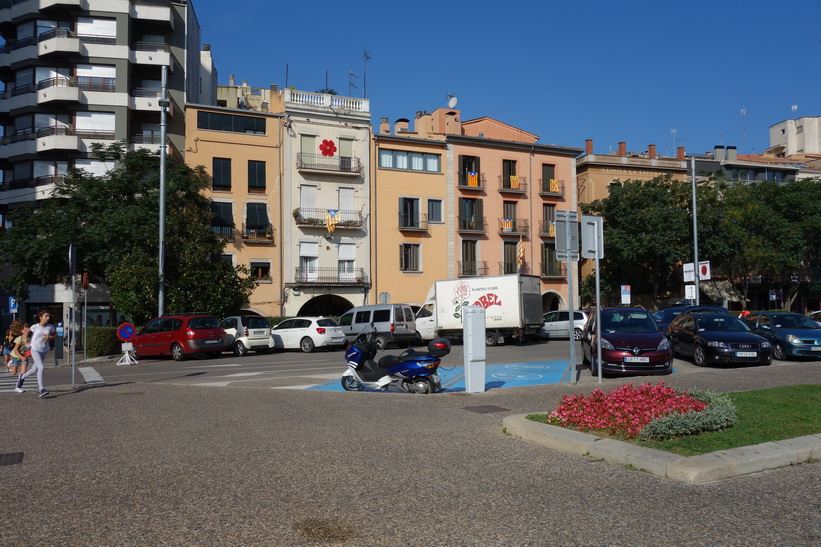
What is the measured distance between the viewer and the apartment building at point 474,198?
1817 inches

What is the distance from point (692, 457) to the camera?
657cm

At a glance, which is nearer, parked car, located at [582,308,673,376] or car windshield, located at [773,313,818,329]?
parked car, located at [582,308,673,376]

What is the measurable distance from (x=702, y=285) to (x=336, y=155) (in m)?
31.1

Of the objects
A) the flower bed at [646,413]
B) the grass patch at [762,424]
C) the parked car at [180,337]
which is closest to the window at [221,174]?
the parked car at [180,337]

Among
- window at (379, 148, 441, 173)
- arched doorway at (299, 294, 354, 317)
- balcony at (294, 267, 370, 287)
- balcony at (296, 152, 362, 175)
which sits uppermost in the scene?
window at (379, 148, 441, 173)

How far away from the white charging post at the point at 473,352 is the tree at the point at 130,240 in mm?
22178

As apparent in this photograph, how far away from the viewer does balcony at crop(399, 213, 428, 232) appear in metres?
46.2

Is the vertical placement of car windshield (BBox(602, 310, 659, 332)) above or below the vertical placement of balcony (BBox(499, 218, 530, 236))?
below

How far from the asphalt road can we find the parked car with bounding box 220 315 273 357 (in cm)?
1955

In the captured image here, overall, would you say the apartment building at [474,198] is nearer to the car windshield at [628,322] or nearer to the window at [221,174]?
the window at [221,174]

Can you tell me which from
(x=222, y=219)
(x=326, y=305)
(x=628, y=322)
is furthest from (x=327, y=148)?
(x=628, y=322)

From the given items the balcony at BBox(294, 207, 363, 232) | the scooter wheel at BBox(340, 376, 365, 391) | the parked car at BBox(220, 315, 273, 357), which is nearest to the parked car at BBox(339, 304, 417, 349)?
the parked car at BBox(220, 315, 273, 357)

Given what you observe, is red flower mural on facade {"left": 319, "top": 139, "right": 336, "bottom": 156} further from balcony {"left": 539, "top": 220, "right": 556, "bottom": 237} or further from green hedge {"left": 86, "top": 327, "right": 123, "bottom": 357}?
green hedge {"left": 86, "top": 327, "right": 123, "bottom": 357}

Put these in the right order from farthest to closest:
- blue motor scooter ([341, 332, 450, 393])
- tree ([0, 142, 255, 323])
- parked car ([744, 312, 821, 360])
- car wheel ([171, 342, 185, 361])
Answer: tree ([0, 142, 255, 323]), car wheel ([171, 342, 185, 361]), parked car ([744, 312, 821, 360]), blue motor scooter ([341, 332, 450, 393])
